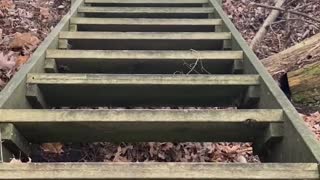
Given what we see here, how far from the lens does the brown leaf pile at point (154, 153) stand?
Answer: 3279mm

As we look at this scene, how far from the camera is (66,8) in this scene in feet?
18.2

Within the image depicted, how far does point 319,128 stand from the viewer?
3.42 meters

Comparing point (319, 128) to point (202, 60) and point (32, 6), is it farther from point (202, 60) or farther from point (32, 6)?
point (32, 6)

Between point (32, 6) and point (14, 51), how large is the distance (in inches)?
50.3

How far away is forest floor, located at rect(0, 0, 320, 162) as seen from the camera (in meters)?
3.29

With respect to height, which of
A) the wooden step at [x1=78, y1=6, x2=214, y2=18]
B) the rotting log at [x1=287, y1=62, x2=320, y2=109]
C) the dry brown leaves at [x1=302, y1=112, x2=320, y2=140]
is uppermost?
the wooden step at [x1=78, y1=6, x2=214, y2=18]

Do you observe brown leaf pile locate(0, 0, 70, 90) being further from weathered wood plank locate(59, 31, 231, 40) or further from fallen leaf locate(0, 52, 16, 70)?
weathered wood plank locate(59, 31, 231, 40)

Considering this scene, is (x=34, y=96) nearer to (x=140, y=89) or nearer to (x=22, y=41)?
(x=140, y=89)

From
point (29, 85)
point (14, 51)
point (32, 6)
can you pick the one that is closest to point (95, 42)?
point (14, 51)

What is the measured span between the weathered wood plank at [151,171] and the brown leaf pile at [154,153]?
57.9 inches

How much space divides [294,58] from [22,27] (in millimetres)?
2377

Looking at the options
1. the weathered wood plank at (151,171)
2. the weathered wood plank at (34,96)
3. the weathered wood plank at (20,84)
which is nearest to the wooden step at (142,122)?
the weathered wood plank at (20,84)

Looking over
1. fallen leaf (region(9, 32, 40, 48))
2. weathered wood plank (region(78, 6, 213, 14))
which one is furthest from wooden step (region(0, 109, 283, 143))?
weathered wood plank (region(78, 6, 213, 14))

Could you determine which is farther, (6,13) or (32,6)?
(32,6)
